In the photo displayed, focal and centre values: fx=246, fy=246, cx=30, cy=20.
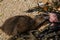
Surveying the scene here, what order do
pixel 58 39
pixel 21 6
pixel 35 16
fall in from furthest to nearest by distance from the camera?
1. pixel 21 6
2. pixel 35 16
3. pixel 58 39

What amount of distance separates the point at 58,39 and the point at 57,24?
11.6 inches

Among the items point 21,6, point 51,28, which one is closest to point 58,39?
point 51,28

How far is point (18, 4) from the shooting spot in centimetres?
581

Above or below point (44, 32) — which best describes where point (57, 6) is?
above

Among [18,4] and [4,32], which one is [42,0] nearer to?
[18,4]

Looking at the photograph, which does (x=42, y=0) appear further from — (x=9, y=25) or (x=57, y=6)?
(x=9, y=25)

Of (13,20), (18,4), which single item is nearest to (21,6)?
(18,4)

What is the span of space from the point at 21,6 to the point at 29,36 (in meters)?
1.26

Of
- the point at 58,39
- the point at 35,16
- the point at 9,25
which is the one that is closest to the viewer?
the point at 58,39

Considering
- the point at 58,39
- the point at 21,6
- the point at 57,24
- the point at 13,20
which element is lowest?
the point at 58,39

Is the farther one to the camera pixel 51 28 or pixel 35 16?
pixel 35 16

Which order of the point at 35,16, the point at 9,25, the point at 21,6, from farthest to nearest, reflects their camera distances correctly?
1. the point at 21,6
2. the point at 35,16
3. the point at 9,25

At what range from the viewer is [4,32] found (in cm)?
488

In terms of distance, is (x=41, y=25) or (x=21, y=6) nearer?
(x=41, y=25)
